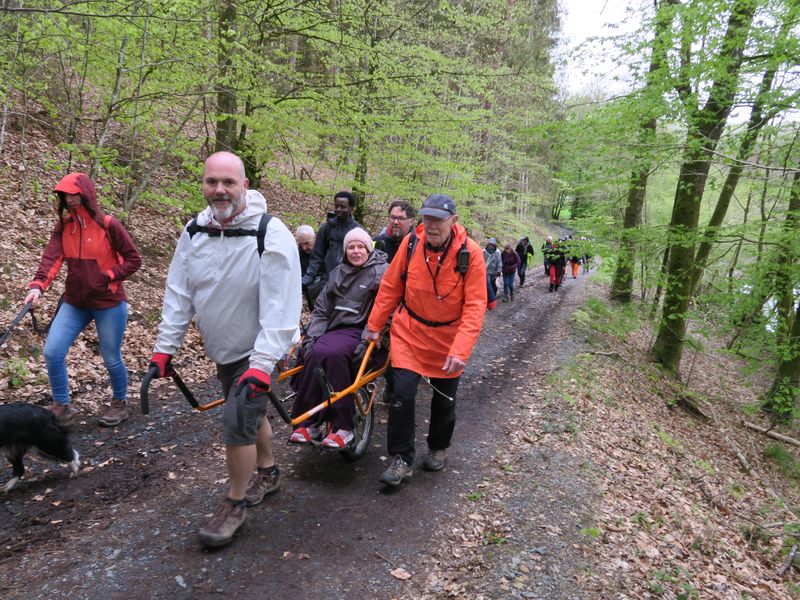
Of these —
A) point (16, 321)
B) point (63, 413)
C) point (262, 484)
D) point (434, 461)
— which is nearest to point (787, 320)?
point (434, 461)

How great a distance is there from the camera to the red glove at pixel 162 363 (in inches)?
116

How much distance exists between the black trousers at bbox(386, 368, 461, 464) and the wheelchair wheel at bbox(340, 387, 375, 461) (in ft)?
1.16

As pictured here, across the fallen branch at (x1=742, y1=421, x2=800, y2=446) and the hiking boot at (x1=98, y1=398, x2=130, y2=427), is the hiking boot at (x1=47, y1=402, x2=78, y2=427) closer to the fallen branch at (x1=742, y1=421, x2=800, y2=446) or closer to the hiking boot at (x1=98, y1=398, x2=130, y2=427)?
the hiking boot at (x1=98, y1=398, x2=130, y2=427)

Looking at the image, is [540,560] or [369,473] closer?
[540,560]

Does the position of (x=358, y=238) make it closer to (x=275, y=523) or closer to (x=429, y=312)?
(x=429, y=312)

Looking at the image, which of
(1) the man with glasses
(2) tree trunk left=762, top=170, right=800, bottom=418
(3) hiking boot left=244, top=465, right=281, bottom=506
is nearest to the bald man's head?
(3) hiking boot left=244, top=465, right=281, bottom=506

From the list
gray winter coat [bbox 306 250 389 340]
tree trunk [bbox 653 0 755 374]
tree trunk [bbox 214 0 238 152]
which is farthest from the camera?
tree trunk [bbox 214 0 238 152]

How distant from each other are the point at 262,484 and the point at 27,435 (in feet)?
5.78

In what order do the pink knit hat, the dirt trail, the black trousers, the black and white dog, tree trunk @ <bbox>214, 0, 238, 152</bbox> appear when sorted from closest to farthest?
the dirt trail
the black and white dog
the black trousers
the pink knit hat
tree trunk @ <bbox>214, 0, 238, 152</bbox>

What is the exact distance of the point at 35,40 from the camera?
5387mm

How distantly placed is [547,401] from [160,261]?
24.2ft

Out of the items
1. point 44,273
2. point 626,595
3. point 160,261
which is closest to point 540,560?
point 626,595

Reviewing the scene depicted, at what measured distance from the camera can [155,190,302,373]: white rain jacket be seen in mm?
2973

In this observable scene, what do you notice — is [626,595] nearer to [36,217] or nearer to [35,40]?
[35,40]
